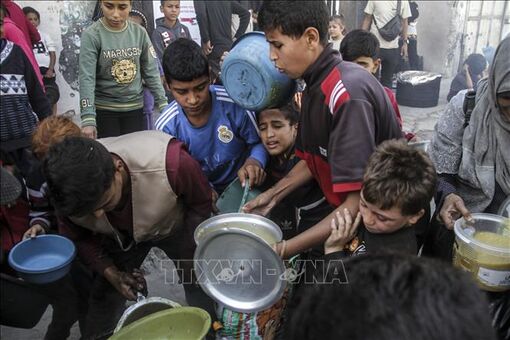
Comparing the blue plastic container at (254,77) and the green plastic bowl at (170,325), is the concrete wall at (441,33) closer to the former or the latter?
the blue plastic container at (254,77)

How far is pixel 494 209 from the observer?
6.87 ft

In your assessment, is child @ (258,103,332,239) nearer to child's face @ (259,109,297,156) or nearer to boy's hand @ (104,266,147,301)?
child's face @ (259,109,297,156)

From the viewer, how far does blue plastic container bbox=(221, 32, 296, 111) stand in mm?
2057

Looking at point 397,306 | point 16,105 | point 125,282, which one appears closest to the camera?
point 397,306

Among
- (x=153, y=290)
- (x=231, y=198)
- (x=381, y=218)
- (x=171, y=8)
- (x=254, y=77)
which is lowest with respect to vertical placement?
(x=153, y=290)

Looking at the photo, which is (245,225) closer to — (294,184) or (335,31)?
(294,184)

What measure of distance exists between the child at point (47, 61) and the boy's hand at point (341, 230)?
499 centimetres

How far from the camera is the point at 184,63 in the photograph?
Result: 2.31m

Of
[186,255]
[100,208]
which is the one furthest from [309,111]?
[186,255]

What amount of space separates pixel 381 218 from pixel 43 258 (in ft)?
5.35

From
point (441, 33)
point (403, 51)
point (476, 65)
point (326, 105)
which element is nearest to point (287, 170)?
point (326, 105)

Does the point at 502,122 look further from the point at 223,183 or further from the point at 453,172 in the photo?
the point at 223,183

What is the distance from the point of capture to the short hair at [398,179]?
1657 millimetres

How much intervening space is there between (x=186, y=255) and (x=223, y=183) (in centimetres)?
47
